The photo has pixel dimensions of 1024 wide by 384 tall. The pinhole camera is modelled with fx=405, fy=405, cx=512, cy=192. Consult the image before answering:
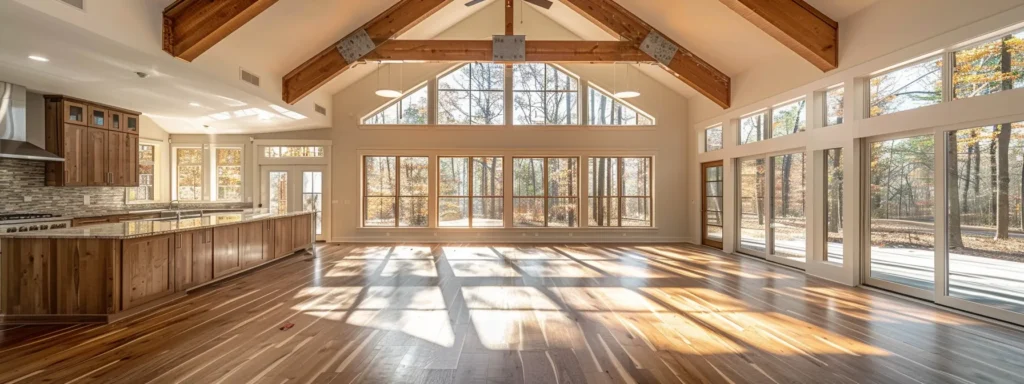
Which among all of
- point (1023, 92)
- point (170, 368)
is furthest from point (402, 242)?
point (1023, 92)

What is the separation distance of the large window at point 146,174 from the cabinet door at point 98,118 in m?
2.06

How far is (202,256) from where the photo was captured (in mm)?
4652

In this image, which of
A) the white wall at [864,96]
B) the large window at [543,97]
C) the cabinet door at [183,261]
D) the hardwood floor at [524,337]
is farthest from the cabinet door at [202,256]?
the white wall at [864,96]

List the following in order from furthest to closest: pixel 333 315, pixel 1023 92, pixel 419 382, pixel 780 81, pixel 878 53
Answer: pixel 780 81 < pixel 878 53 < pixel 333 315 < pixel 1023 92 < pixel 419 382

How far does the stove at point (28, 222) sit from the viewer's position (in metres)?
4.98

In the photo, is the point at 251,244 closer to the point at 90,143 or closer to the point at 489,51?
the point at 90,143

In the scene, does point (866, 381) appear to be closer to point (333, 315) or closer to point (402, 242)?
point (333, 315)

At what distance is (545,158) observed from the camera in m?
9.28

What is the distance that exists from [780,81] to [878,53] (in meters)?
1.61

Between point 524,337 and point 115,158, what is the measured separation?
792 cm

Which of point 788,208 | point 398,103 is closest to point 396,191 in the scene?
point 398,103

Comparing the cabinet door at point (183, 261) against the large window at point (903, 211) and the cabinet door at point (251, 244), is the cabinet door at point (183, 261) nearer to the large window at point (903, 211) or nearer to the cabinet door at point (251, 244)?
the cabinet door at point (251, 244)

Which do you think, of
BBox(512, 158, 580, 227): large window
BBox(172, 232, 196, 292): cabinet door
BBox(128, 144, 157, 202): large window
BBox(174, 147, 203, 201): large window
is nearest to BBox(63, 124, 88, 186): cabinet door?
BBox(128, 144, 157, 202): large window

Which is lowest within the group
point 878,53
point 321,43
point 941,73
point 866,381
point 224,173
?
point 866,381
